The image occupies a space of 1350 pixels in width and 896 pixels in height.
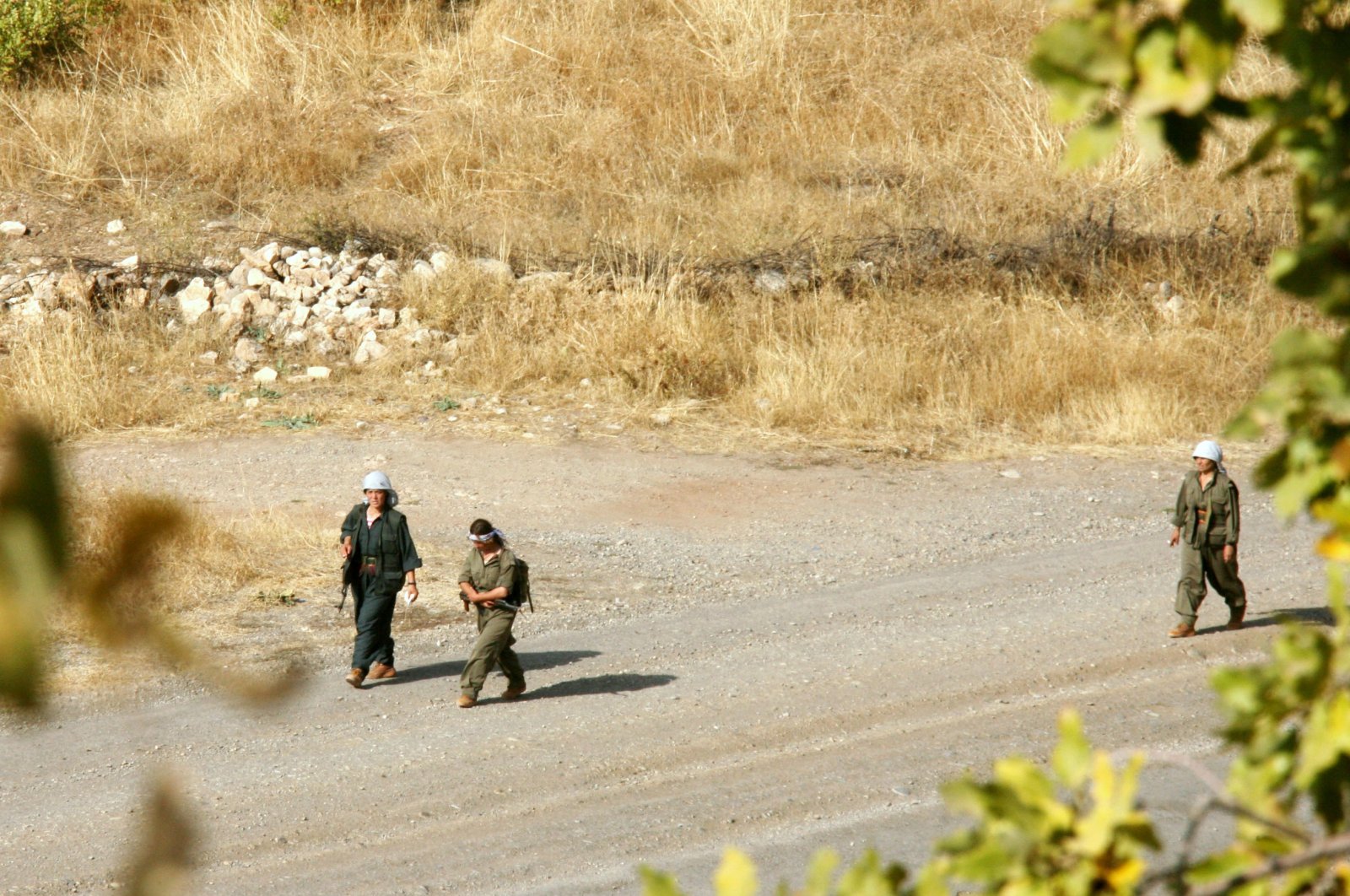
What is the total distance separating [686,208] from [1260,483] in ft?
53.6

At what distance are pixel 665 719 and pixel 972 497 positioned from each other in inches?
206

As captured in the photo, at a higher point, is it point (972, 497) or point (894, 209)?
point (894, 209)

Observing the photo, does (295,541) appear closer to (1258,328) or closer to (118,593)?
(118,593)

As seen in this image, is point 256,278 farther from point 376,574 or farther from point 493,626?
point 493,626

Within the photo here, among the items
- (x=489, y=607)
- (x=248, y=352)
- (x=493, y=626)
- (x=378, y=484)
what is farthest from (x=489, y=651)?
(x=248, y=352)

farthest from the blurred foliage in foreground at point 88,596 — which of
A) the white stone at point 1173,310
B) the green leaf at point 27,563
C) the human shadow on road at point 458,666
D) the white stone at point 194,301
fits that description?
the white stone at point 1173,310

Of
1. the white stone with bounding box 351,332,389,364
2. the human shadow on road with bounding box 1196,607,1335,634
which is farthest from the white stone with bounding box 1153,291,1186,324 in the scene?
the white stone with bounding box 351,332,389,364

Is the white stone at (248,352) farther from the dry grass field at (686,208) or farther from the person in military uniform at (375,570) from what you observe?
the person in military uniform at (375,570)

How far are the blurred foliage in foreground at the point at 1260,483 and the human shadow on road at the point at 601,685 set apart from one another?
21.0 feet

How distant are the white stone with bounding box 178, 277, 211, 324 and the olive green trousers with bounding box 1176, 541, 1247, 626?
35.1 feet

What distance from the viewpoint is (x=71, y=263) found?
15.2 meters

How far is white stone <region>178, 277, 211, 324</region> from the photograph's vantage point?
14945mm

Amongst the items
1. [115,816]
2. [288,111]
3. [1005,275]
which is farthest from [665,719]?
[288,111]

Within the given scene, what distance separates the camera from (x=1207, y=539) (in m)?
8.46
